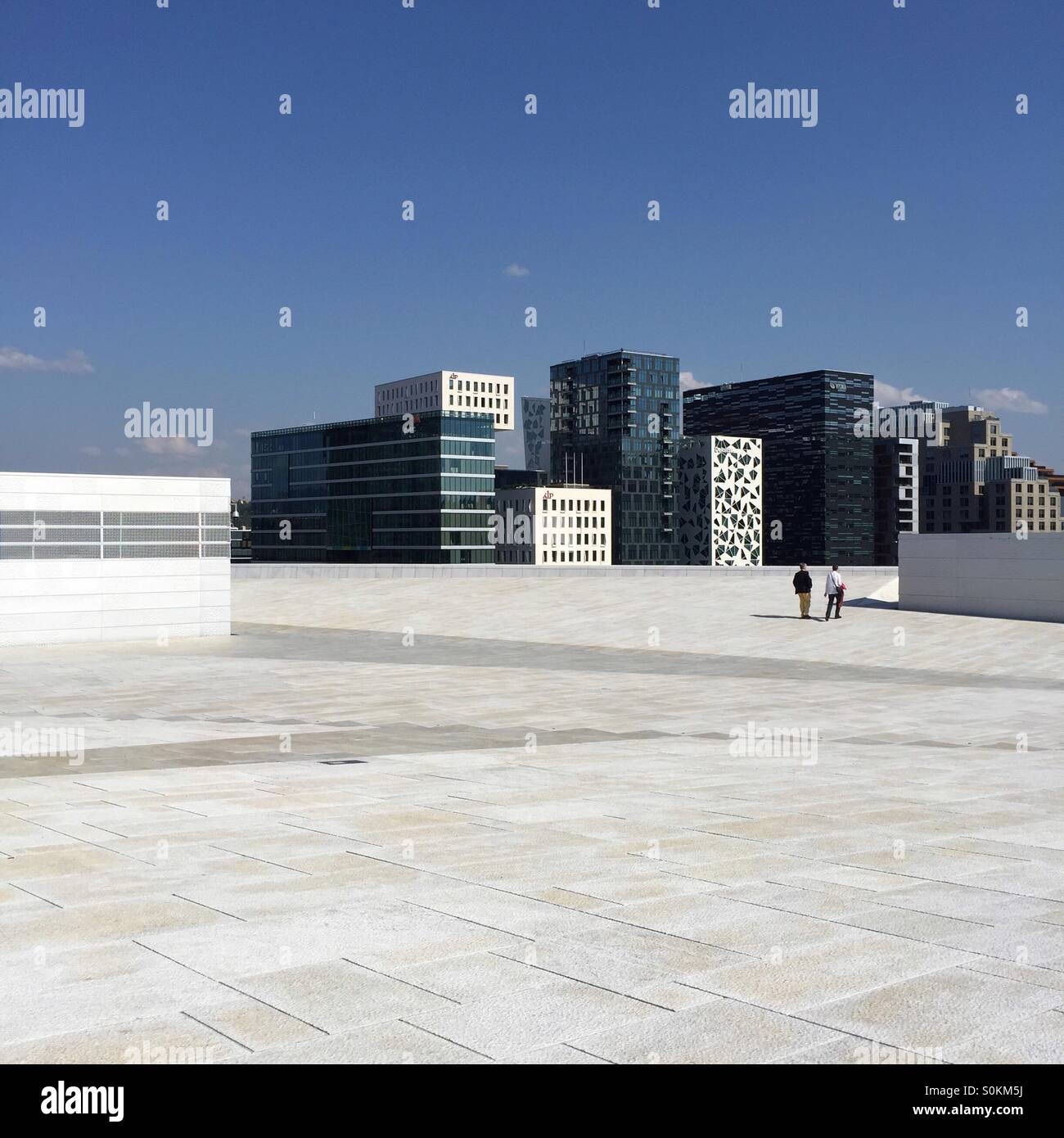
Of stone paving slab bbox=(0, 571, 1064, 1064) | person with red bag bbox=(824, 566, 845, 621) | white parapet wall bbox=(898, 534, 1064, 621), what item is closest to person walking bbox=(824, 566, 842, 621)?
person with red bag bbox=(824, 566, 845, 621)

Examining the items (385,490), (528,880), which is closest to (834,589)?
(528,880)

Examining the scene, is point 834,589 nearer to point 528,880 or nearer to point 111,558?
point 111,558

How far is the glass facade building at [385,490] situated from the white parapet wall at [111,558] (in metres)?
138

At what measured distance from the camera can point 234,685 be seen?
1925 centimetres

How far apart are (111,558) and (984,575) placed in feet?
83.0

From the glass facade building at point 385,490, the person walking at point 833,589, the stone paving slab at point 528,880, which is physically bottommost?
the stone paving slab at point 528,880

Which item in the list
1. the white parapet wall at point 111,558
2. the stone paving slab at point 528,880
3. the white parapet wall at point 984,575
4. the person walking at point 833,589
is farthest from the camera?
the white parapet wall at point 984,575

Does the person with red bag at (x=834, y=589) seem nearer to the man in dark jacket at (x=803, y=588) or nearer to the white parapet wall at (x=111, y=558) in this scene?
the man in dark jacket at (x=803, y=588)

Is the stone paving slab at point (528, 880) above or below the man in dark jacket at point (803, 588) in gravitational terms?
below

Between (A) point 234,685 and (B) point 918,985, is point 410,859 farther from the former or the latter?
(A) point 234,685

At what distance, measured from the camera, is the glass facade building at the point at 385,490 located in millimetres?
171875

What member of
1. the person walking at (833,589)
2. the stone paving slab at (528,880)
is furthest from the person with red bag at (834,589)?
the stone paving slab at (528,880)

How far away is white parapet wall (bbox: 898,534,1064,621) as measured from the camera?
1380 inches

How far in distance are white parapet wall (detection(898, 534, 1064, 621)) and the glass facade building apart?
131m
